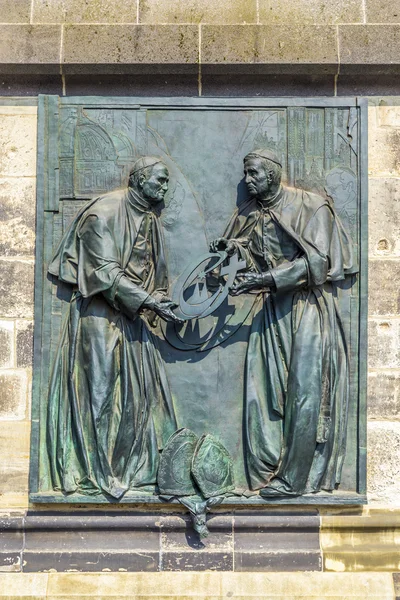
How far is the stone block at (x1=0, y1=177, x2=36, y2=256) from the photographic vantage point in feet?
31.2

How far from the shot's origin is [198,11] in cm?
955

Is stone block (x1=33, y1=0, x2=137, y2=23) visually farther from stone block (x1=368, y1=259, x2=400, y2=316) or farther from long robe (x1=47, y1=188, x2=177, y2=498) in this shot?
stone block (x1=368, y1=259, x2=400, y2=316)

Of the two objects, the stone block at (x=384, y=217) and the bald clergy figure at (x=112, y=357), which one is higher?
the stone block at (x=384, y=217)

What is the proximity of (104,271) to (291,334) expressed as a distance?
1.55m

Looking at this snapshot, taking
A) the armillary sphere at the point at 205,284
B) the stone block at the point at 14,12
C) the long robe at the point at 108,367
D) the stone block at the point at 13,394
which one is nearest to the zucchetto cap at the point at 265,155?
the armillary sphere at the point at 205,284

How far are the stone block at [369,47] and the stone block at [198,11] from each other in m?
0.77

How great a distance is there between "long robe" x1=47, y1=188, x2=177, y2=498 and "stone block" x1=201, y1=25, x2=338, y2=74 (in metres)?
1.30

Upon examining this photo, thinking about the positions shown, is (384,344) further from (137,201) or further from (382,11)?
(382,11)

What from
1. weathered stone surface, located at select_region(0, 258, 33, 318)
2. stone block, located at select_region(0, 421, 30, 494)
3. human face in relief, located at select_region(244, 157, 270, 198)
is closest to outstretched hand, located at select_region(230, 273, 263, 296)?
human face in relief, located at select_region(244, 157, 270, 198)

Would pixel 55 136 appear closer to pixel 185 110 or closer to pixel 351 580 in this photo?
pixel 185 110

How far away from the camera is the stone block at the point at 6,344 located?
9.43 metres

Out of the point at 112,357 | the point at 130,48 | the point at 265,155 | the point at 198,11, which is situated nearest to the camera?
the point at 112,357

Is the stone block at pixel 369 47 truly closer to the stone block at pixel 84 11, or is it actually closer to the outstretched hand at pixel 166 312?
the stone block at pixel 84 11

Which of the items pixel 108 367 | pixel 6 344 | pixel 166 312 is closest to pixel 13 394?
pixel 6 344
